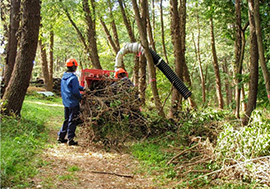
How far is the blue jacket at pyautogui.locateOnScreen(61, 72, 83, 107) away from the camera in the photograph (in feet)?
22.1

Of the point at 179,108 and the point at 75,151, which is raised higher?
the point at 179,108

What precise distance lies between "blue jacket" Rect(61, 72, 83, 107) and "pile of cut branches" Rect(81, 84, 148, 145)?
26cm

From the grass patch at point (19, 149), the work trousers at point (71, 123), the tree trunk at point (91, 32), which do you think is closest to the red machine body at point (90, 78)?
the work trousers at point (71, 123)

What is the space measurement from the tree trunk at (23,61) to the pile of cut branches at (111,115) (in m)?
2.26

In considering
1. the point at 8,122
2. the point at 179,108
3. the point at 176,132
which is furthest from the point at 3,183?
the point at 179,108

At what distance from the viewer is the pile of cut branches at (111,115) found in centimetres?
666

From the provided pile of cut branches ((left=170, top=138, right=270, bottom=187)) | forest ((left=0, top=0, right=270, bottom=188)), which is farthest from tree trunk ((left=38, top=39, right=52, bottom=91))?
pile of cut branches ((left=170, top=138, right=270, bottom=187))

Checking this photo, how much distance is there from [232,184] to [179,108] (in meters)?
4.77

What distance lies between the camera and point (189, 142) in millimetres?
7039

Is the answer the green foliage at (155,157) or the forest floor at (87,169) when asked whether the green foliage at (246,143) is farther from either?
the forest floor at (87,169)

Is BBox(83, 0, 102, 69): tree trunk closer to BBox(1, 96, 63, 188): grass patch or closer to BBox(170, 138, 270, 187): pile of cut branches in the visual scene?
BBox(1, 96, 63, 188): grass patch

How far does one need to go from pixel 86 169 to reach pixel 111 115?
1.75 metres

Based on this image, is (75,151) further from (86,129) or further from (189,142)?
(189,142)

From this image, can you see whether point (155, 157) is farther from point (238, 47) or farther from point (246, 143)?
point (238, 47)
